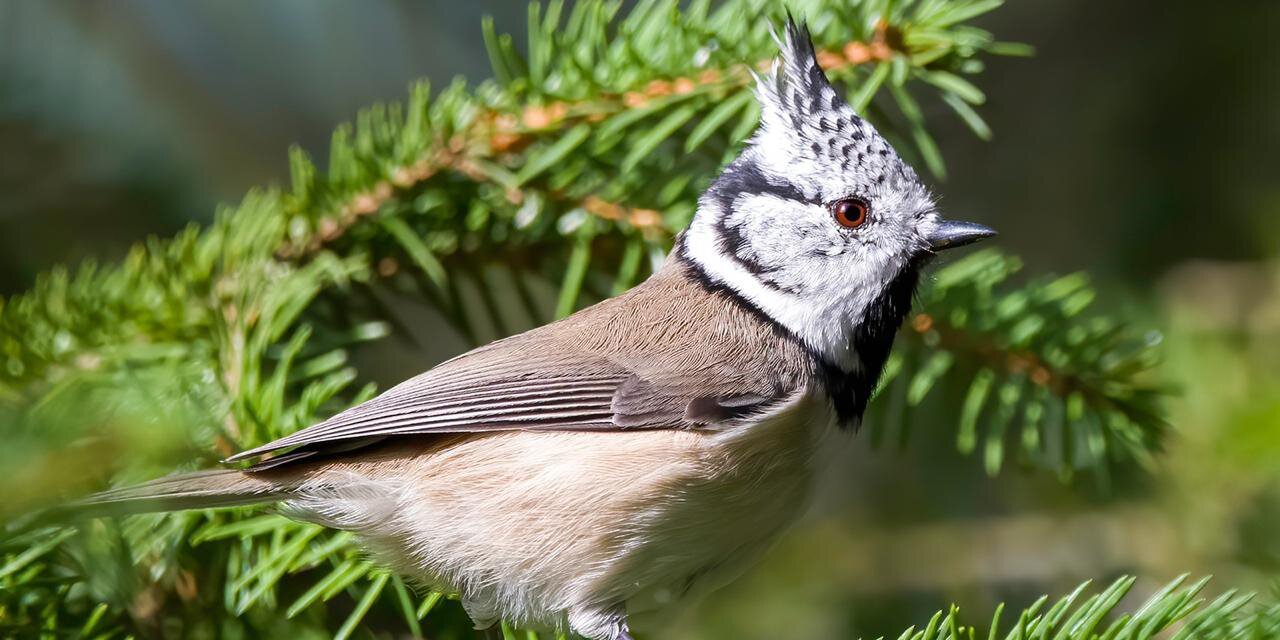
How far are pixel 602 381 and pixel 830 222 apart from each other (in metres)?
→ 0.46

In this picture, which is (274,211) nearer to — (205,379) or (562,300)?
(205,379)

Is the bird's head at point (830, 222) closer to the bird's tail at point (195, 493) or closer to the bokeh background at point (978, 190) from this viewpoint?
the bokeh background at point (978, 190)

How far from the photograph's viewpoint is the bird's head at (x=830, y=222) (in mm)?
1856

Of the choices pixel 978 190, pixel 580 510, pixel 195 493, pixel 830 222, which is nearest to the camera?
pixel 195 493

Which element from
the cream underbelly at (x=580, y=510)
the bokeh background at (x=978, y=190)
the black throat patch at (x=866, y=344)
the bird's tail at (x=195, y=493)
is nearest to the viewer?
the bird's tail at (x=195, y=493)

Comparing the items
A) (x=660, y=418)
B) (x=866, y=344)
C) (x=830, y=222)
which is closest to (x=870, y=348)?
(x=866, y=344)

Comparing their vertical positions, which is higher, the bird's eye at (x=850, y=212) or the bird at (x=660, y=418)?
the bird's eye at (x=850, y=212)

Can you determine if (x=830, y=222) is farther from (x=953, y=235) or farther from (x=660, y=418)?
(x=660, y=418)

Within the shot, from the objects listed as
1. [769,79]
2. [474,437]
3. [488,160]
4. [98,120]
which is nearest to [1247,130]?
[769,79]

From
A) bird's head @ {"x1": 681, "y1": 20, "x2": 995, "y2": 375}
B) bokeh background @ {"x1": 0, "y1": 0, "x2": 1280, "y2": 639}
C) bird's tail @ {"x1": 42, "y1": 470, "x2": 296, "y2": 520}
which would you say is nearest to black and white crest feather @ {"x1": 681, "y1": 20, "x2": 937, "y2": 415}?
bird's head @ {"x1": 681, "y1": 20, "x2": 995, "y2": 375}

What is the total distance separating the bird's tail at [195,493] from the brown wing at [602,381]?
4 cm

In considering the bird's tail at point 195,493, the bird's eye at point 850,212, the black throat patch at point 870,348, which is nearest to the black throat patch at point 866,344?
the black throat patch at point 870,348

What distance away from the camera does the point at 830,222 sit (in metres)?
1.92

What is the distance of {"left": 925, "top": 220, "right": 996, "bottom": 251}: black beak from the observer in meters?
1.86
